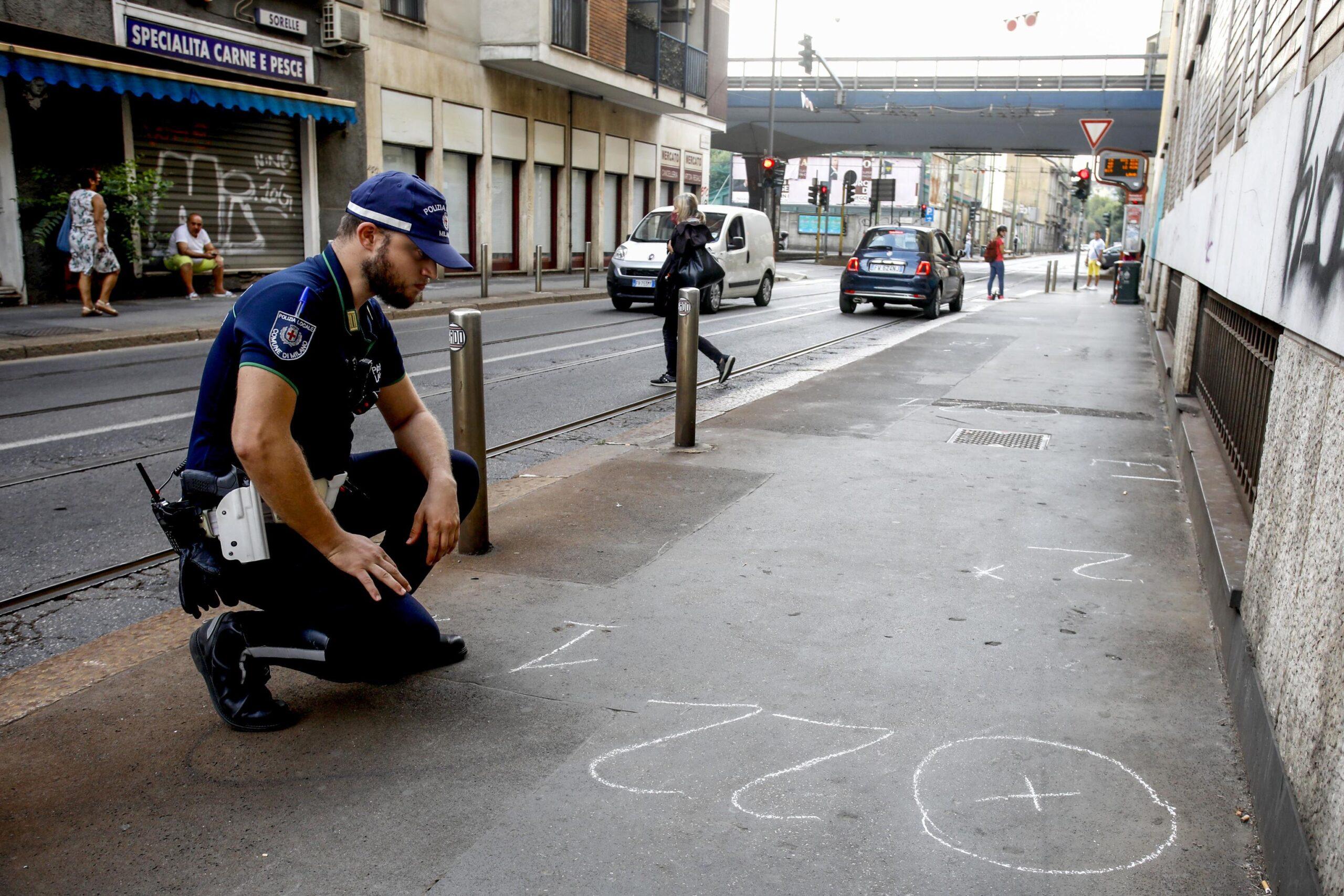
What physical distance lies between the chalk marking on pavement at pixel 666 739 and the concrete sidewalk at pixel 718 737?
0.04 ft

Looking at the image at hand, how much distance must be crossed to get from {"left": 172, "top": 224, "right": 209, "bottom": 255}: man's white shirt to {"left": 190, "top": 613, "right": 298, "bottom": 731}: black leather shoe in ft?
47.3

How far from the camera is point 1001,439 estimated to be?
309 inches

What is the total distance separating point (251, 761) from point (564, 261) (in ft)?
84.2

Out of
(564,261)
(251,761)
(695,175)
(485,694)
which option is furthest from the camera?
(695,175)

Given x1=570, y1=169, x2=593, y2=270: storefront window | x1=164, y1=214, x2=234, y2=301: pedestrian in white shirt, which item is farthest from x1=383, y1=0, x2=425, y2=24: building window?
x1=570, y1=169, x2=593, y2=270: storefront window

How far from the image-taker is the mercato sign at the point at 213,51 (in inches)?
598

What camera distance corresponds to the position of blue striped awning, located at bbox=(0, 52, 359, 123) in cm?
1341

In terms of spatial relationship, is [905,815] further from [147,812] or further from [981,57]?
[981,57]

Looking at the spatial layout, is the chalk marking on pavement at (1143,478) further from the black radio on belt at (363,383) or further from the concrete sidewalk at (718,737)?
the black radio on belt at (363,383)

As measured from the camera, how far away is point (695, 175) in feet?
116

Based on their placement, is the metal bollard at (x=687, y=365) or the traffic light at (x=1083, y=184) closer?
the metal bollard at (x=687, y=365)

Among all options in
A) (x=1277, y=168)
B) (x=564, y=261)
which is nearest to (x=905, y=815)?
(x=1277, y=168)

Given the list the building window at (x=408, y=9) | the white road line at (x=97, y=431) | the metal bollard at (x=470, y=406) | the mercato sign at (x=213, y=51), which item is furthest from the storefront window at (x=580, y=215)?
the metal bollard at (x=470, y=406)

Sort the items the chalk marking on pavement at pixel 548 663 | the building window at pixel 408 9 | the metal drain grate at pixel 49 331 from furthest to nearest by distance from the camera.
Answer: the building window at pixel 408 9
the metal drain grate at pixel 49 331
the chalk marking on pavement at pixel 548 663
